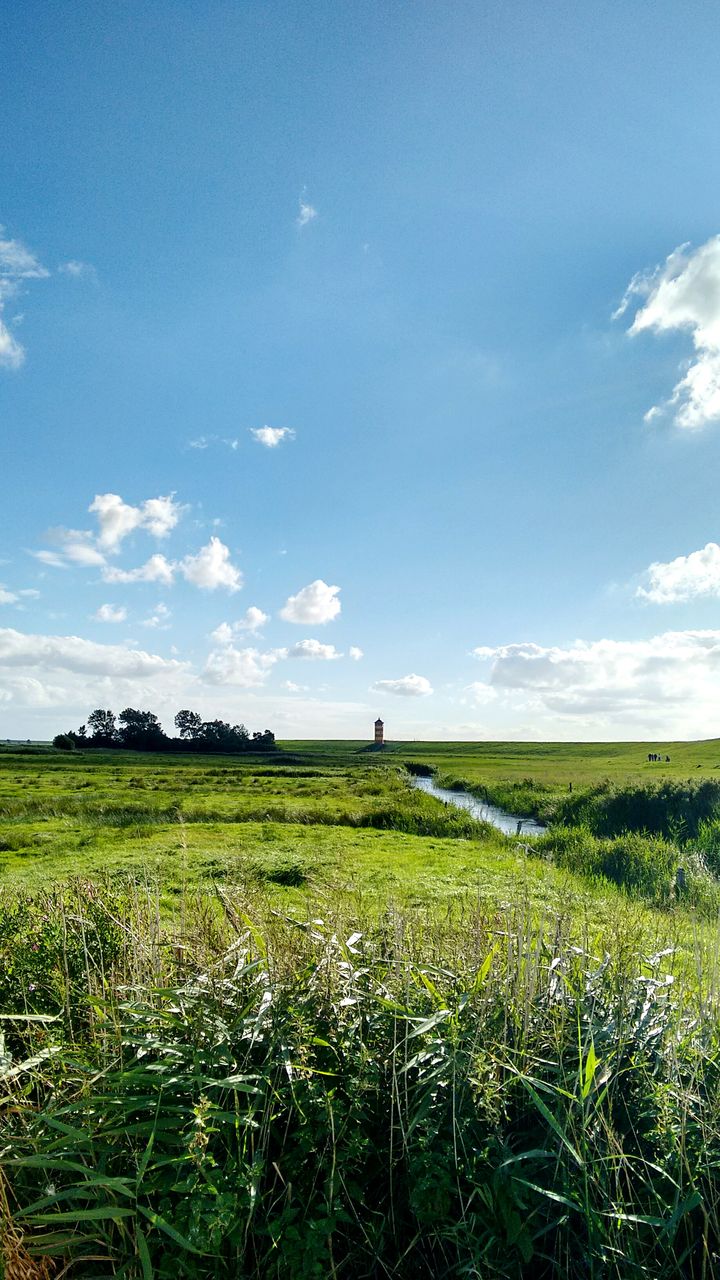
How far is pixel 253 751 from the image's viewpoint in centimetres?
12950

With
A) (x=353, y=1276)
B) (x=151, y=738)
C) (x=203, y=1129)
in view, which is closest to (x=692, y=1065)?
(x=353, y=1276)

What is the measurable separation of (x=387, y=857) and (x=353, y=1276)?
16730mm

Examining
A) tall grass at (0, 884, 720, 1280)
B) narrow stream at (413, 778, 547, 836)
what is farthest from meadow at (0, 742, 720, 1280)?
narrow stream at (413, 778, 547, 836)

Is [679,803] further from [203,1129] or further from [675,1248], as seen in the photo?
[203,1129]

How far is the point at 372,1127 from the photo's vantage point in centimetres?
376

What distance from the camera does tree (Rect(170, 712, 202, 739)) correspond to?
13212 centimetres

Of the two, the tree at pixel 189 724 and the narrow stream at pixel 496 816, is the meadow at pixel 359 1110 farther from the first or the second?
the tree at pixel 189 724

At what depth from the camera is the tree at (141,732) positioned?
4823 inches

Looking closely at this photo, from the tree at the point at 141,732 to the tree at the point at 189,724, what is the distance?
586 centimetres

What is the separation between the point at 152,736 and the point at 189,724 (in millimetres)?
11633

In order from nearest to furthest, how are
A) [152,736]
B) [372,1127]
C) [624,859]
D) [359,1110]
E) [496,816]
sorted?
[359,1110], [372,1127], [624,859], [496,816], [152,736]

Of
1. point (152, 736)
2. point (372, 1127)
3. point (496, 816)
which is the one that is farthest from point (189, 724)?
point (372, 1127)

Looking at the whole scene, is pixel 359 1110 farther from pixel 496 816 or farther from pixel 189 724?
pixel 189 724

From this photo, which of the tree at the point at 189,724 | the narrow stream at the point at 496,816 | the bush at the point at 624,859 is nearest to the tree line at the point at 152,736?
the tree at the point at 189,724
